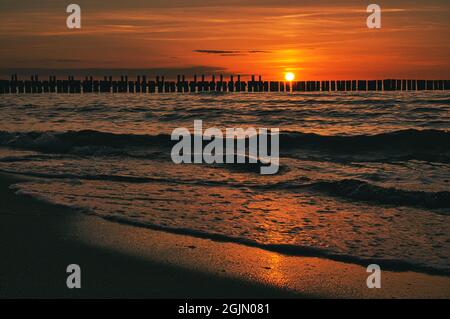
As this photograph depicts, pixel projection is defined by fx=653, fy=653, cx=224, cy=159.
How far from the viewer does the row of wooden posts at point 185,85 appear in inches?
1809

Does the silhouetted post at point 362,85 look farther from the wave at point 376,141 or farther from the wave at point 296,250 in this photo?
the wave at point 296,250

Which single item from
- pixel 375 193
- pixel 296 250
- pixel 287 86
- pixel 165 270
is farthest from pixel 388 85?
pixel 165 270

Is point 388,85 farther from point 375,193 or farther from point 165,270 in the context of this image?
point 165,270

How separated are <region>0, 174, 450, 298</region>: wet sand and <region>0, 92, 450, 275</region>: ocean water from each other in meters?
0.31

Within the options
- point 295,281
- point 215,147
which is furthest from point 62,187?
point 215,147

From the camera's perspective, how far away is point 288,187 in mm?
8305

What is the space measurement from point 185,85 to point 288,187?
3947 cm


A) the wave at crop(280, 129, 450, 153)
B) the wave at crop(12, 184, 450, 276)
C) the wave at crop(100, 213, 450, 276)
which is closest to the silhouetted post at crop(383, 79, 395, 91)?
the wave at crop(280, 129, 450, 153)

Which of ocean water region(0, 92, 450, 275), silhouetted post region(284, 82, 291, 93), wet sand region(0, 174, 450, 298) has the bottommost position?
silhouetted post region(284, 82, 291, 93)

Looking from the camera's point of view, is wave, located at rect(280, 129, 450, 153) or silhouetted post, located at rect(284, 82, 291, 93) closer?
wave, located at rect(280, 129, 450, 153)

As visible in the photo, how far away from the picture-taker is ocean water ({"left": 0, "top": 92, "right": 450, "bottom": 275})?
562cm

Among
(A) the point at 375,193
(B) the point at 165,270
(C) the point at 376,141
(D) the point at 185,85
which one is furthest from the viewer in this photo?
(D) the point at 185,85

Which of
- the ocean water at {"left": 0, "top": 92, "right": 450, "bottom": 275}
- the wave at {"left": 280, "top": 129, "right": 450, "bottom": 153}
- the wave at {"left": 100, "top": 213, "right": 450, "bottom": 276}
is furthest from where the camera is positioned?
the wave at {"left": 280, "top": 129, "right": 450, "bottom": 153}

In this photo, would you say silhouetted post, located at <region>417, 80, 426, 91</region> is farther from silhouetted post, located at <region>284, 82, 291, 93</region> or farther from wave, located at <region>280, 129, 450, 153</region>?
wave, located at <region>280, 129, 450, 153</region>
